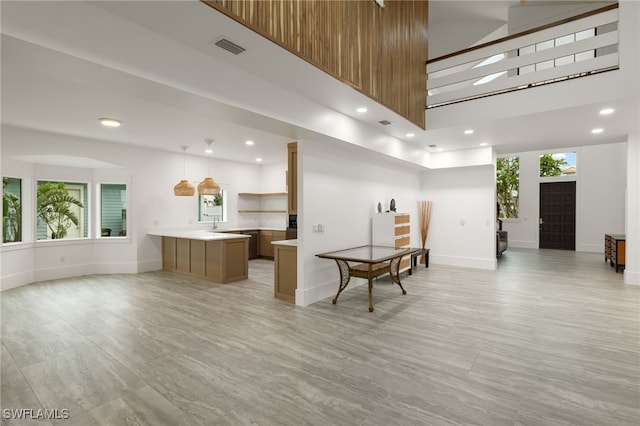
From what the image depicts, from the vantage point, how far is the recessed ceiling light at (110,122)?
4738 millimetres

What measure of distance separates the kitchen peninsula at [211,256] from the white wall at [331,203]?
2014 mm

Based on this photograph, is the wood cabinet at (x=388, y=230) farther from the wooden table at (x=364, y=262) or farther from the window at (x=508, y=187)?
the window at (x=508, y=187)

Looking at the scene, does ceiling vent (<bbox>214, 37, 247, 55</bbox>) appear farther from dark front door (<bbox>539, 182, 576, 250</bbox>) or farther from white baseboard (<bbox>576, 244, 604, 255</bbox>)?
white baseboard (<bbox>576, 244, 604, 255</bbox>)

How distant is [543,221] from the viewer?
1085cm

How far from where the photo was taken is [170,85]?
2537 mm

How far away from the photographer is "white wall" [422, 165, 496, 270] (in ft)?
23.7

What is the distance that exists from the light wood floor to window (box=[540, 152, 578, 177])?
6.93 m

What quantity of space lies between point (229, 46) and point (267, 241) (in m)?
6.68

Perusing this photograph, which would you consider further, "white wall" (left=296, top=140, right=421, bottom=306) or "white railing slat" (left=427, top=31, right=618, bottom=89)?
"white wall" (left=296, top=140, right=421, bottom=306)

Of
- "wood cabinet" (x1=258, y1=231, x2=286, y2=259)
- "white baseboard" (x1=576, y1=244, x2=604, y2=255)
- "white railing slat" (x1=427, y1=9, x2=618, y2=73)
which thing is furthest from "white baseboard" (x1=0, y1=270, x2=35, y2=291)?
"white baseboard" (x1=576, y1=244, x2=604, y2=255)

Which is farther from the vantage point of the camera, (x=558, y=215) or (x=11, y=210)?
(x=558, y=215)

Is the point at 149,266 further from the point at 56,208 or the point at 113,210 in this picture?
the point at 56,208

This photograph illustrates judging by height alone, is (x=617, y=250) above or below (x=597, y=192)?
below

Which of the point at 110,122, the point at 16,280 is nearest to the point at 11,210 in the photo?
the point at 16,280
